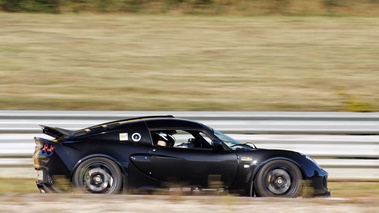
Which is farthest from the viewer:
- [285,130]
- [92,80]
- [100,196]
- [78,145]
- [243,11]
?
[243,11]

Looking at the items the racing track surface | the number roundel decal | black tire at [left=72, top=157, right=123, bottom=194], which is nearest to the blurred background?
black tire at [left=72, top=157, right=123, bottom=194]

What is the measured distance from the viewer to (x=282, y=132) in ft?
35.4

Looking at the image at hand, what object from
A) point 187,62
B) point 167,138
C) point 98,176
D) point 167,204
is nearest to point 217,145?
point 167,138

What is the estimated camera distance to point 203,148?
905cm

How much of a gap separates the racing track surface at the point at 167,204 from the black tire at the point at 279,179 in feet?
4.71

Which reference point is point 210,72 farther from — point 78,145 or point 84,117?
point 78,145

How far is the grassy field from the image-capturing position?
1407 centimetres

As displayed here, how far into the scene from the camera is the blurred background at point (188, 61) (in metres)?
13.5

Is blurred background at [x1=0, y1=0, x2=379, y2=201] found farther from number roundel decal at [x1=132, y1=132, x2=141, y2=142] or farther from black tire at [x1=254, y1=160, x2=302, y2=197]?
number roundel decal at [x1=132, y1=132, x2=141, y2=142]

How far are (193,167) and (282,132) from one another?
2.33 meters

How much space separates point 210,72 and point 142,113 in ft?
15.1

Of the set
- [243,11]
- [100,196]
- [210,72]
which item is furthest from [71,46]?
[100,196]

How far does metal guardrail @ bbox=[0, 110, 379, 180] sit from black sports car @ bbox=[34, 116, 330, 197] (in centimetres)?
149

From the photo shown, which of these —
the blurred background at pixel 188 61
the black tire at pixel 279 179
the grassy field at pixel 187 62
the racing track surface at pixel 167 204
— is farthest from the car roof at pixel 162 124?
the grassy field at pixel 187 62
